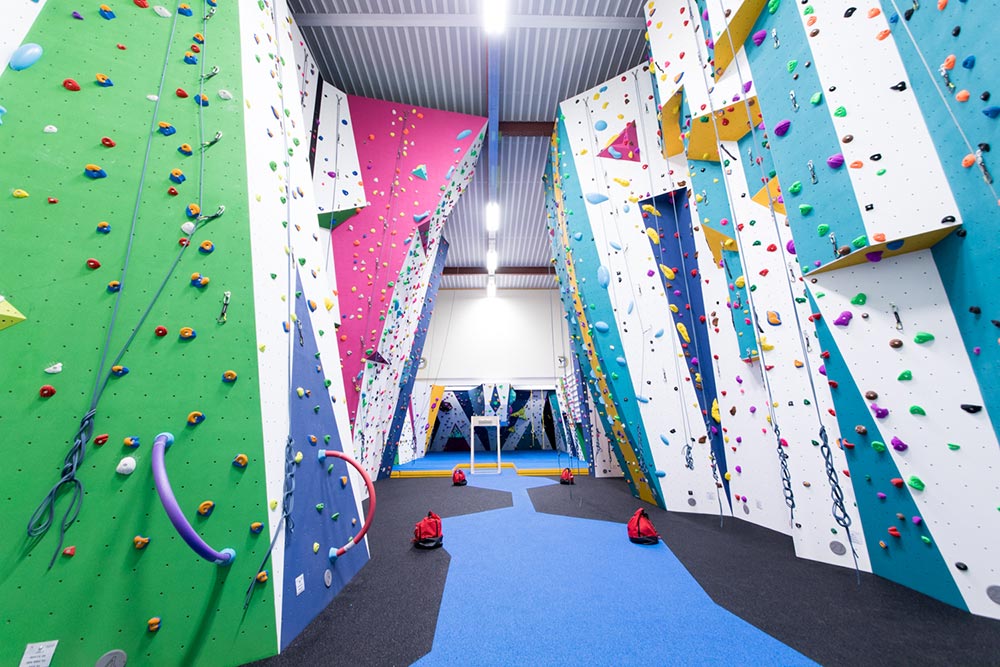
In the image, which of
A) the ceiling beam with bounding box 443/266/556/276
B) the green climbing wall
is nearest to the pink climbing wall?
the green climbing wall

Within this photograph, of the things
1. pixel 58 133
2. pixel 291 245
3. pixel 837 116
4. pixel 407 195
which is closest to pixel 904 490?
pixel 837 116

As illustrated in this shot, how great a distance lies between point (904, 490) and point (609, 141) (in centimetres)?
334

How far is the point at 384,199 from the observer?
3906mm

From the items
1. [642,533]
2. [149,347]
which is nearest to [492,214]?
[642,533]

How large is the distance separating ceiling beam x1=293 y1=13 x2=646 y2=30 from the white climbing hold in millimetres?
4053

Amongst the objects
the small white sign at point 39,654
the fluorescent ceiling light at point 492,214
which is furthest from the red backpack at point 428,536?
the fluorescent ceiling light at point 492,214

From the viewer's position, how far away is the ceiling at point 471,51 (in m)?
3.43

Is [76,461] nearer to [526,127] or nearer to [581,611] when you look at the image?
[581,611]

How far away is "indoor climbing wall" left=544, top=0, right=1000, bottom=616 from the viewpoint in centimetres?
143

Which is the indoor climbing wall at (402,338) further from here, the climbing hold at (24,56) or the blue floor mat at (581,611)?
the climbing hold at (24,56)

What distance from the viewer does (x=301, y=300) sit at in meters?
1.80

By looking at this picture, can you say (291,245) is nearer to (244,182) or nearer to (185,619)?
(244,182)

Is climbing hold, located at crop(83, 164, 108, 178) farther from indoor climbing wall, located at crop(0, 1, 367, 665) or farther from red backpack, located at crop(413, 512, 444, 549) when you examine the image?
red backpack, located at crop(413, 512, 444, 549)

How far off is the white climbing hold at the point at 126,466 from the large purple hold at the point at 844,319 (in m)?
2.90
